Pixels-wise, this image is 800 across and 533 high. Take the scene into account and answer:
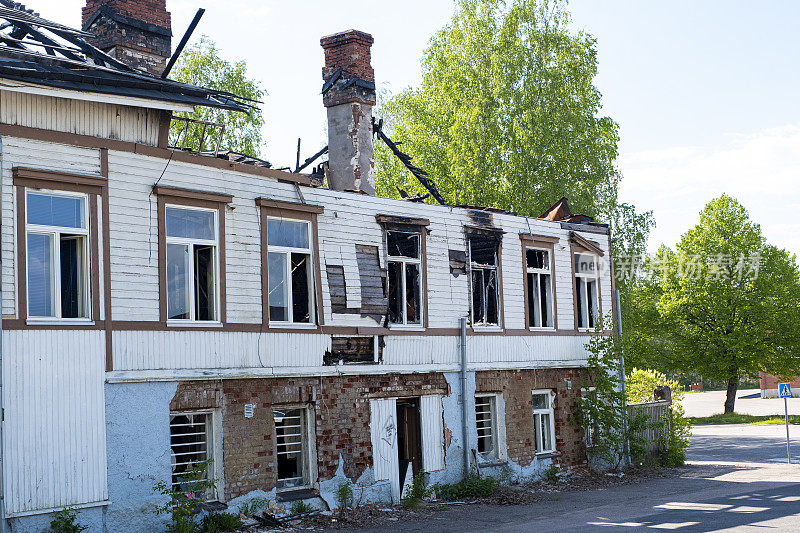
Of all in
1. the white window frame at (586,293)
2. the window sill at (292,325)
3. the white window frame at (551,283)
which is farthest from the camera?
the white window frame at (586,293)

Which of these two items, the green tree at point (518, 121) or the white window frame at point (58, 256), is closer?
the white window frame at point (58, 256)

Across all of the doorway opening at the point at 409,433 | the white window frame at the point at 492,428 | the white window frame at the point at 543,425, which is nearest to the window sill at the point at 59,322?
the doorway opening at the point at 409,433

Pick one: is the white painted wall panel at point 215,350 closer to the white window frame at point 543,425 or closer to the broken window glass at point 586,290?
the white window frame at point 543,425

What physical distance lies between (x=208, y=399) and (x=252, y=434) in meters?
1.13

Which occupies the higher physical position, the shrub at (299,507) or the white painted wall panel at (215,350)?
the white painted wall panel at (215,350)

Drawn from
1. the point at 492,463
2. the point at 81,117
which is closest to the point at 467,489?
the point at 492,463

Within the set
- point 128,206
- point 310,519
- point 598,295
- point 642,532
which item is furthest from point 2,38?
point 598,295

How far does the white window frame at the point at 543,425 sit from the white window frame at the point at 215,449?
9.38 m

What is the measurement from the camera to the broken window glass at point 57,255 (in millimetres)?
12523

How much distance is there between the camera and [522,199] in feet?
120

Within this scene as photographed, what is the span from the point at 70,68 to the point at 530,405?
13.0 m

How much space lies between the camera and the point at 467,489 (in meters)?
18.8

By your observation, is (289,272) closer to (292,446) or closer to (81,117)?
(292,446)

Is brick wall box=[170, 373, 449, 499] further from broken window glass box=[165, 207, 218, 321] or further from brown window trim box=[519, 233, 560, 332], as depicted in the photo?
brown window trim box=[519, 233, 560, 332]
